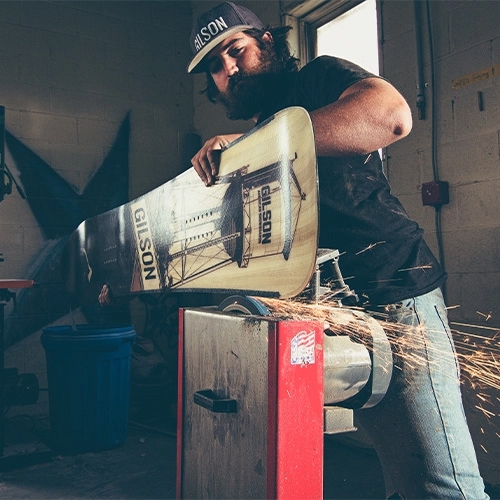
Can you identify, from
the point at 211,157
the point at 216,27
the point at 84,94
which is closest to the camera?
the point at 211,157

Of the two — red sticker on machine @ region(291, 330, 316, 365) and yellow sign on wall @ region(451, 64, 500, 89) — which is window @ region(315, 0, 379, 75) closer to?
yellow sign on wall @ region(451, 64, 500, 89)

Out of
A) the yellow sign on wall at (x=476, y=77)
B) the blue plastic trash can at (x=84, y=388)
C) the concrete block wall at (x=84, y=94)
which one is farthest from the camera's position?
the concrete block wall at (x=84, y=94)

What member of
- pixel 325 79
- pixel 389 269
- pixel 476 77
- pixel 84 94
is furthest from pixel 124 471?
pixel 84 94

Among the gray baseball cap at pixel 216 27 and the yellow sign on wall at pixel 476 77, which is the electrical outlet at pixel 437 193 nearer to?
the yellow sign on wall at pixel 476 77

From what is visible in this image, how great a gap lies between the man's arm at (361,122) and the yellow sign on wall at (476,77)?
1222 mm

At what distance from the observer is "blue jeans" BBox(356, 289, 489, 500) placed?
1.25 m

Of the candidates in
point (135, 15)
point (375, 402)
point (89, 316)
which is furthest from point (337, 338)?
point (135, 15)

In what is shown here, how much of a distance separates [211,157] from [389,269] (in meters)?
0.56

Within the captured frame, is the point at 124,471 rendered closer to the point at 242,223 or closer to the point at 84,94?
the point at 242,223

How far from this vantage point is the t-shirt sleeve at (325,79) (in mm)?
1312

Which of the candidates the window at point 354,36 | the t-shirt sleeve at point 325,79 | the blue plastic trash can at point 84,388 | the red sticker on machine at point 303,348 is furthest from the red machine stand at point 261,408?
the window at point 354,36

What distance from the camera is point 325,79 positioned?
1377 millimetres

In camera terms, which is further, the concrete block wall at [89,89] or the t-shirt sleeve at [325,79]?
the concrete block wall at [89,89]

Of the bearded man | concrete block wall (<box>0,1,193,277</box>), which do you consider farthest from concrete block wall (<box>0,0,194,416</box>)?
the bearded man
